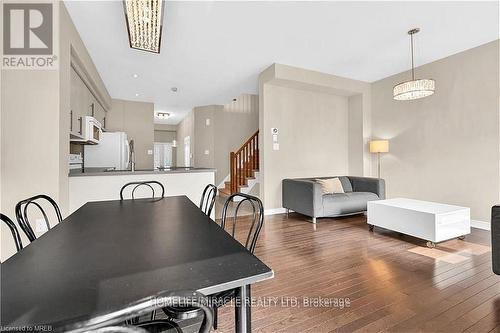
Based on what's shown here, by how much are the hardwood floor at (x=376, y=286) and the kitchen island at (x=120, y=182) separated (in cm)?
123

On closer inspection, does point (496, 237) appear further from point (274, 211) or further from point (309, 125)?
point (309, 125)

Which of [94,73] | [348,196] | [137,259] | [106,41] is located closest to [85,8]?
[106,41]

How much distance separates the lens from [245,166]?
6074 mm

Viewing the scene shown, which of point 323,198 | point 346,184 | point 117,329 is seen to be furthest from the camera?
point 346,184

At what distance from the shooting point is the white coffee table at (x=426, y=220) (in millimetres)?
2768

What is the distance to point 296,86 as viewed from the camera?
15.6 ft

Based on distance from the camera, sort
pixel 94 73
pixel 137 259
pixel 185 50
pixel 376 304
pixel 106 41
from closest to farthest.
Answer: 1. pixel 137 259
2. pixel 376 304
3. pixel 106 41
4. pixel 185 50
5. pixel 94 73

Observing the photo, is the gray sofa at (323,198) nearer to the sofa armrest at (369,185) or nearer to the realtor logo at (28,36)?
the sofa armrest at (369,185)

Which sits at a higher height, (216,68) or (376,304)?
(216,68)

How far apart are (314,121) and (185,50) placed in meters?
2.92

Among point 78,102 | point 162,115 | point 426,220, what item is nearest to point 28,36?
point 78,102

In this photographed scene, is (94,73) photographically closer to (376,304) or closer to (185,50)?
(185,50)

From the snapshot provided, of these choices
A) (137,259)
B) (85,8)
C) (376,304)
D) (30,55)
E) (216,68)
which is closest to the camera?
(137,259)

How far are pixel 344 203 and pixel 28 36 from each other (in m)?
4.49
